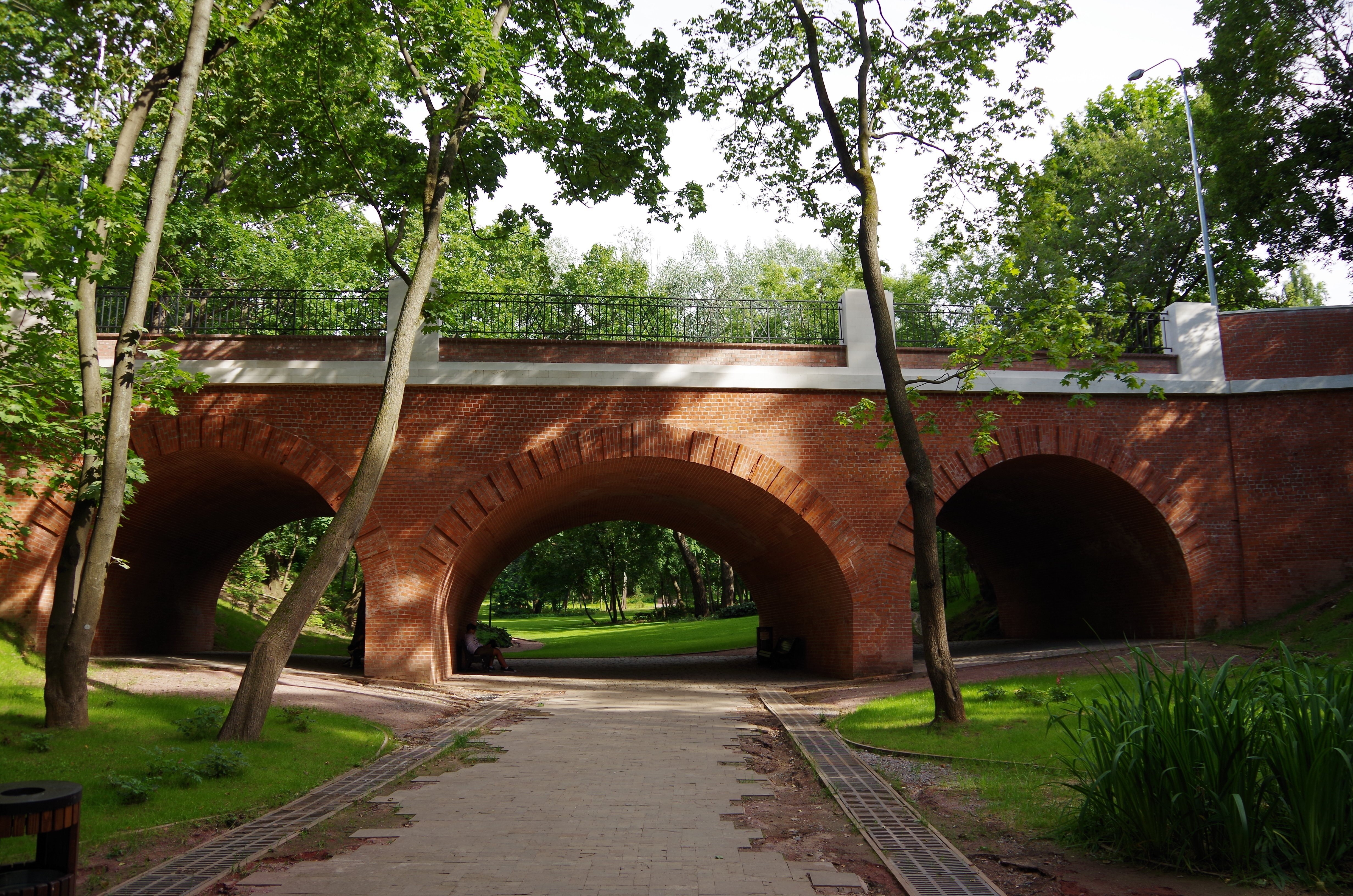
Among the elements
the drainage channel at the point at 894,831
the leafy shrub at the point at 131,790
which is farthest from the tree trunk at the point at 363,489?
the drainage channel at the point at 894,831

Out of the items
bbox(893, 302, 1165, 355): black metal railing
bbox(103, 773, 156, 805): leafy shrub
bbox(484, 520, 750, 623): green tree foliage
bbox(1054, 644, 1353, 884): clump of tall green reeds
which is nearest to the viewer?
bbox(1054, 644, 1353, 884): clump of tall green reeds

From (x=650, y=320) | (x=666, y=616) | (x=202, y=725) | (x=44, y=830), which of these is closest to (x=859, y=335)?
(x=650, y=320)

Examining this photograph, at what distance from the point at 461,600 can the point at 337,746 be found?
7.94 metres

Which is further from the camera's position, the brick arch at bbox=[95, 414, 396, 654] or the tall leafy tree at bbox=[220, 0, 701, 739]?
the brick arch at bbox=[95, 414, 396, 654]

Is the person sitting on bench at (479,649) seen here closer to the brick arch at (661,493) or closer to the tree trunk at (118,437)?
the brick arch at (661,493)

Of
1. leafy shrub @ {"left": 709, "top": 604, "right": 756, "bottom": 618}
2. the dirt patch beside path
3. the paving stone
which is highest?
the paving stone

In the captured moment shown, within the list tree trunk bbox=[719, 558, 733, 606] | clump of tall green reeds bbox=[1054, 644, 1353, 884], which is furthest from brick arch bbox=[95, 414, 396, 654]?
tree trunk bbox=[719, 558, 733, 606]

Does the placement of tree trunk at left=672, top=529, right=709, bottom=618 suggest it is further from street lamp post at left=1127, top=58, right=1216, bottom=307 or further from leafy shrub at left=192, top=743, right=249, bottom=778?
leafy shrub at left=192, top=743, right=249, bottom=778

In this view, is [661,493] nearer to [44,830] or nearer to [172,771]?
[172,771]

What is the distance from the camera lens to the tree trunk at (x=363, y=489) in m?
7.96

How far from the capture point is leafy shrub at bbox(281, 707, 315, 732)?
8469mm

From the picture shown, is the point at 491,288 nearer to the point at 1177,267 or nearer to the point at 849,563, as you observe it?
the point at 849,563

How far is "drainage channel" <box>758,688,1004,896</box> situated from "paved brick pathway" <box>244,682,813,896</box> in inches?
23.6

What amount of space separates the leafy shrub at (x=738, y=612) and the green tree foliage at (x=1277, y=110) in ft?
66.1
